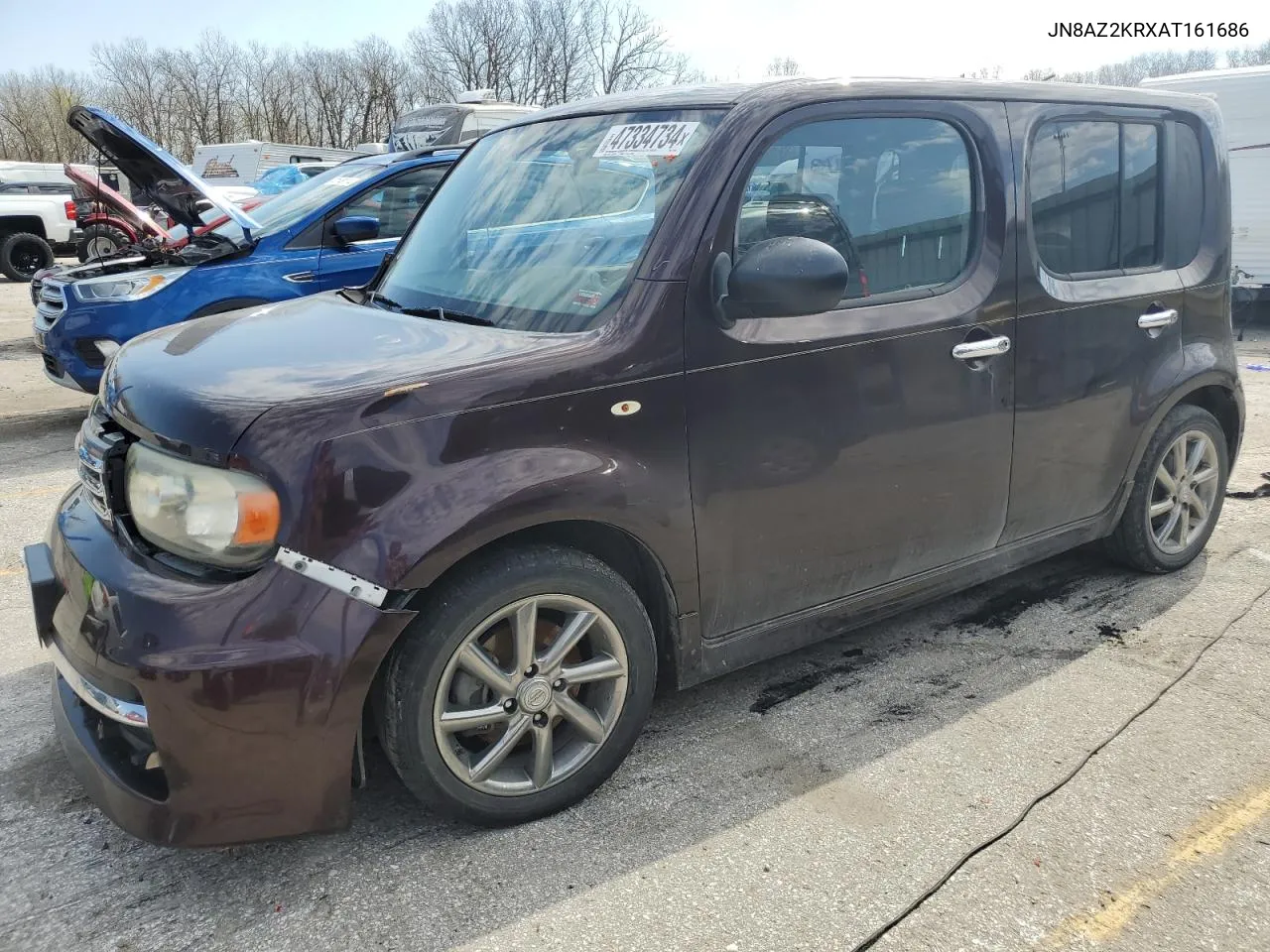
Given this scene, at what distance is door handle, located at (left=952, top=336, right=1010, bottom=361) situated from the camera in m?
3.13

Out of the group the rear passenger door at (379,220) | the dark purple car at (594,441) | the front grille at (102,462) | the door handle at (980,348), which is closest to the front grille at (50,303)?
the rear passenger door at (379,220)

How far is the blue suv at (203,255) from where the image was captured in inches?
254

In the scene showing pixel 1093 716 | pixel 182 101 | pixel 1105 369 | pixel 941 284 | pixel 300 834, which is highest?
pixel 182 101

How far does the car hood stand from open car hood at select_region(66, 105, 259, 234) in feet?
14.6

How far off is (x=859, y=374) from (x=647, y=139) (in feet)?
3.05

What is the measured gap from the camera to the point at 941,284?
316cm

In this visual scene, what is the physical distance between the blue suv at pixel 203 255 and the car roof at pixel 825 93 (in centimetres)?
349

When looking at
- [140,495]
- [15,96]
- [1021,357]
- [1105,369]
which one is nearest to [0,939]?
[140,495]

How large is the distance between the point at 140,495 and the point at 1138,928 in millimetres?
2500

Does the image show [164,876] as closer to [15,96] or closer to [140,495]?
[140,495]

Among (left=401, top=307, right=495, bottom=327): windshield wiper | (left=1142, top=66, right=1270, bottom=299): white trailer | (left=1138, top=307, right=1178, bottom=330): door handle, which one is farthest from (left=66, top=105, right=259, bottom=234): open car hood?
(left=1142, top=66, right=1270, bottom=299): white trailer

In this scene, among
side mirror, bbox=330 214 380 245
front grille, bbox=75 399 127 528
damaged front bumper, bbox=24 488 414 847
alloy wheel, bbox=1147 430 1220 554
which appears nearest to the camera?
damaged front bumper, bbox=24 488 414 847

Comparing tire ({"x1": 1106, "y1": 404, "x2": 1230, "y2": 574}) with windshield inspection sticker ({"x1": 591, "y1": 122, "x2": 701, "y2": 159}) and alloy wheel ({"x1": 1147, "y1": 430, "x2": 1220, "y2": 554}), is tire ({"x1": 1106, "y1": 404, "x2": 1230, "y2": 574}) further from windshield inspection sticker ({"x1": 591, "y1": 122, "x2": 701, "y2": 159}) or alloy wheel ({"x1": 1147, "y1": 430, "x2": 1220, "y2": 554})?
windshield inspection sticker ({"x1": 591, "y1": 122, "x2": 701, "y2": 159})

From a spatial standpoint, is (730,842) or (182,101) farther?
(182,101)
